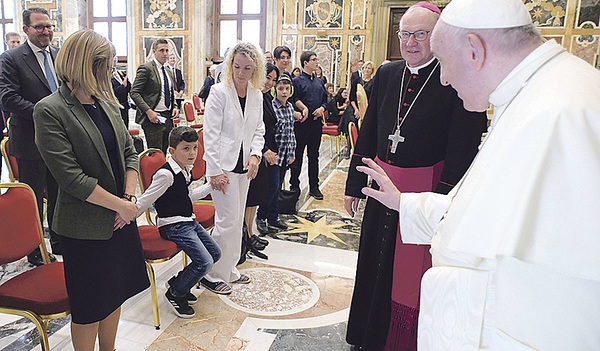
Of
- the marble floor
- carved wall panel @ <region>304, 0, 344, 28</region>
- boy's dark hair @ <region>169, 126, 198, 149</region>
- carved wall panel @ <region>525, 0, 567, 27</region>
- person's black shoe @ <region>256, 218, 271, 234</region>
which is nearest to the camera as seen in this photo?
the marble floor

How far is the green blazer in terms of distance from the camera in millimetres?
1758

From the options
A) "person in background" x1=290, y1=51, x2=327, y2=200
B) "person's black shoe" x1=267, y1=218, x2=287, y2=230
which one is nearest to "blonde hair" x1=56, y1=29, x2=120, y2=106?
"person's black shoe" x1=267, y1=218, x2=287, y2=230

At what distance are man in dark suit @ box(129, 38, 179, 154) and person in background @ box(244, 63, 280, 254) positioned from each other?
1.59 metres

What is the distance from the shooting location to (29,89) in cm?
339

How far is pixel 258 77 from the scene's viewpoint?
3.11 meters

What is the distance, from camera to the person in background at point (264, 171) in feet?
12.3

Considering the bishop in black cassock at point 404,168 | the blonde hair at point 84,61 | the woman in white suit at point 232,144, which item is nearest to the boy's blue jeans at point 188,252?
the woman in white suit at point 232,144

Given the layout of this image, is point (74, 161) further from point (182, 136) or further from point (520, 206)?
point (520, 206)

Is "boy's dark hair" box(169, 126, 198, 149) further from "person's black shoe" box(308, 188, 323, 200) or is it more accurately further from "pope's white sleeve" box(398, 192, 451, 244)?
"person's black shoe" box(308, 188, 323, 200)

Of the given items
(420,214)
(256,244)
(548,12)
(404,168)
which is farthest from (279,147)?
(548,12)

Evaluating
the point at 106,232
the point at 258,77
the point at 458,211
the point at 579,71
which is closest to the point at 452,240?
the point at 458,211

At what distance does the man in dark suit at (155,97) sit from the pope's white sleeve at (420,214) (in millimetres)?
3931

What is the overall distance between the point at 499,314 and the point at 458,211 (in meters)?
0.25

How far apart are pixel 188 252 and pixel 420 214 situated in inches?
62.7
